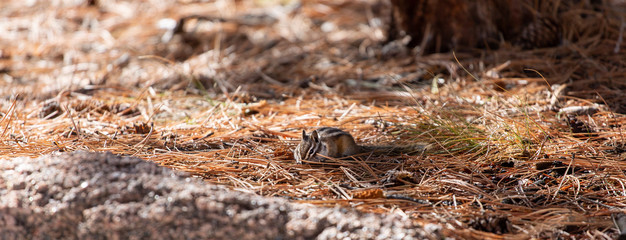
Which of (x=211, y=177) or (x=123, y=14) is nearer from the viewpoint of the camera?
(x=211, y=177)

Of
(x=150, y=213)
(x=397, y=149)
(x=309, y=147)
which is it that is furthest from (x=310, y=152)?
(x=150, y=213)

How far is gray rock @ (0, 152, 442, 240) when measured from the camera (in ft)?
4.61

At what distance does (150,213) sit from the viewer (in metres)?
1.42

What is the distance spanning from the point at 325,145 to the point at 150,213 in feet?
2.89

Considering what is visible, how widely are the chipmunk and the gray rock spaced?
636 millimetres

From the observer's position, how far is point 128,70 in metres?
4.25

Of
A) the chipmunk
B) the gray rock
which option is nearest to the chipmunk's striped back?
the chipmunk

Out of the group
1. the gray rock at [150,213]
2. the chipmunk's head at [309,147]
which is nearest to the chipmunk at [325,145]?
the chipmunk's head at [309,147]

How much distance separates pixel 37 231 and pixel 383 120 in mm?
1672

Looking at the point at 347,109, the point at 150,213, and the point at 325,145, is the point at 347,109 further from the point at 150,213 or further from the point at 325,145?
the point at 150,213

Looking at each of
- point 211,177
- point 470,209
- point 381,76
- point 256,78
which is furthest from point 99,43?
point 470,209

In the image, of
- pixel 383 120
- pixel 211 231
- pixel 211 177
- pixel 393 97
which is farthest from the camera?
pixel 393 97

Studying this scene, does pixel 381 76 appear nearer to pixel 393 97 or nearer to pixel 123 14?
pixel 393 97

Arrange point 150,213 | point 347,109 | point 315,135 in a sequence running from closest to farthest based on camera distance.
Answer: point 150,213, point 315,135, point 347,109
